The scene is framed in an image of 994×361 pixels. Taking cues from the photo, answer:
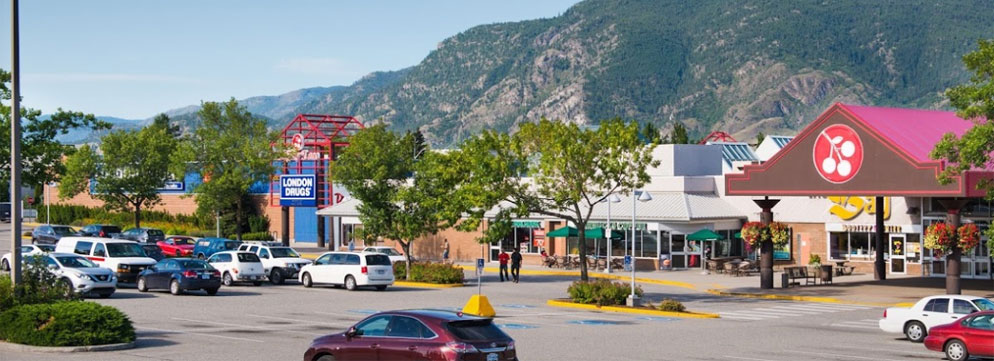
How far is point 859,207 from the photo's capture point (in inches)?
2148

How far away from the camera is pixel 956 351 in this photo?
956 inches

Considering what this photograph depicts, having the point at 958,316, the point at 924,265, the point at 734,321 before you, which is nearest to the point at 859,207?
the point at 924,265

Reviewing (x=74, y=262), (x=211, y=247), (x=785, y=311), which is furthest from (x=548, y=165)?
(x=211, y=247)

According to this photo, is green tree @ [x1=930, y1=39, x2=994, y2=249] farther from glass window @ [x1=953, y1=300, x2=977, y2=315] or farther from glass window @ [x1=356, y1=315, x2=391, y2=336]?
glass window @ [x1=356, y1=315, x2=391, y2=336]

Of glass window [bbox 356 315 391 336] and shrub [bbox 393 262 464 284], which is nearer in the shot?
glass window [bbox 356 315 391 336]

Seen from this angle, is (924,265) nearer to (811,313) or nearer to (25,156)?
(811,313)

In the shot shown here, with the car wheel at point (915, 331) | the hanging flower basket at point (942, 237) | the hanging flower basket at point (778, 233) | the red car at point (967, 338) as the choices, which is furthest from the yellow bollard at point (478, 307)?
the hanging flower basket at point (778, 233)

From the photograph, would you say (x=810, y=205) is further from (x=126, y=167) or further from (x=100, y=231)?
(x=126, y=167)

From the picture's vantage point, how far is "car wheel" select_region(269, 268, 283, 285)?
157 ft

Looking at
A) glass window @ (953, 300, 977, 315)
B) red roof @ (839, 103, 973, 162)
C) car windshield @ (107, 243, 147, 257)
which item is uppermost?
red roof @ (839, 103, 973, 162)

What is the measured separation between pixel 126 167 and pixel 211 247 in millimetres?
24106

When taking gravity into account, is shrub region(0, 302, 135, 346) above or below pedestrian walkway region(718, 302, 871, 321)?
above

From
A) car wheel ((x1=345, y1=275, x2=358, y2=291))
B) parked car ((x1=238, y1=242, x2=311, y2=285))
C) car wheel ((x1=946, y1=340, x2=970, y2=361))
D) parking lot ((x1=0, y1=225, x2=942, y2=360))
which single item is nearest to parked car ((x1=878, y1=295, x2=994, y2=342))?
parking lot ((x1=0, y1=225, x2=942, y2=360))

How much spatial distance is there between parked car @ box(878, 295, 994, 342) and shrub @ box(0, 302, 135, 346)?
18.9 meters
